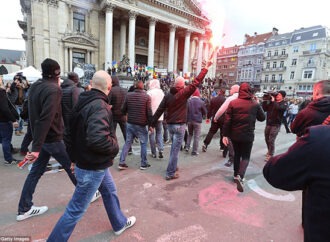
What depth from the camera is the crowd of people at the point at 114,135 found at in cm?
117

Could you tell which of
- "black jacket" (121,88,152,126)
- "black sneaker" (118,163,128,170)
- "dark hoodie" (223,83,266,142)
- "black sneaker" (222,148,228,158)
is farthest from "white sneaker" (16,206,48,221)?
"black sneaker" (222,148,228,158)

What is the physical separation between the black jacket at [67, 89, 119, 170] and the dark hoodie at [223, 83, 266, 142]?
8.46 feet

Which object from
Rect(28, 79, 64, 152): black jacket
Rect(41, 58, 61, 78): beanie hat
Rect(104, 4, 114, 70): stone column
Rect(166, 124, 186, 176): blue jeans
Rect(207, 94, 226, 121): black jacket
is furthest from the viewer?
Rect(104, 4, 114, 70): stone column

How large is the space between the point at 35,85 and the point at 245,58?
7197cm

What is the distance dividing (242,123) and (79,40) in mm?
25937

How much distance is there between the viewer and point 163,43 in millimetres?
33406

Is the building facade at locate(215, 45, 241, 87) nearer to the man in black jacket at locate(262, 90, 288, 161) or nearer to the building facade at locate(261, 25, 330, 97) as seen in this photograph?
the building facade at locate(261, 25, 330, 97)

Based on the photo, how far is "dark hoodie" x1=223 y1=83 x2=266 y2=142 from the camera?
3.71 m

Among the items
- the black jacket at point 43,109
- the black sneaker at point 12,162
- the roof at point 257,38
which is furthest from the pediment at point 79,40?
the roof at point 257,38

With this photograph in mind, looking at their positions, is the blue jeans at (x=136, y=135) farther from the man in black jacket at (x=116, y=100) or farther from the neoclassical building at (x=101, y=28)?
the neoclassical building at (x=101, y=28)

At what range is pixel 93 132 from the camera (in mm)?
1875

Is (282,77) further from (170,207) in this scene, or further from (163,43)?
(170,207)

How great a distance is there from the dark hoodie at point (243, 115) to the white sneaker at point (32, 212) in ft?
11.5

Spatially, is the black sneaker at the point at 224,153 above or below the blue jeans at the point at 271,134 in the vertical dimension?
below
